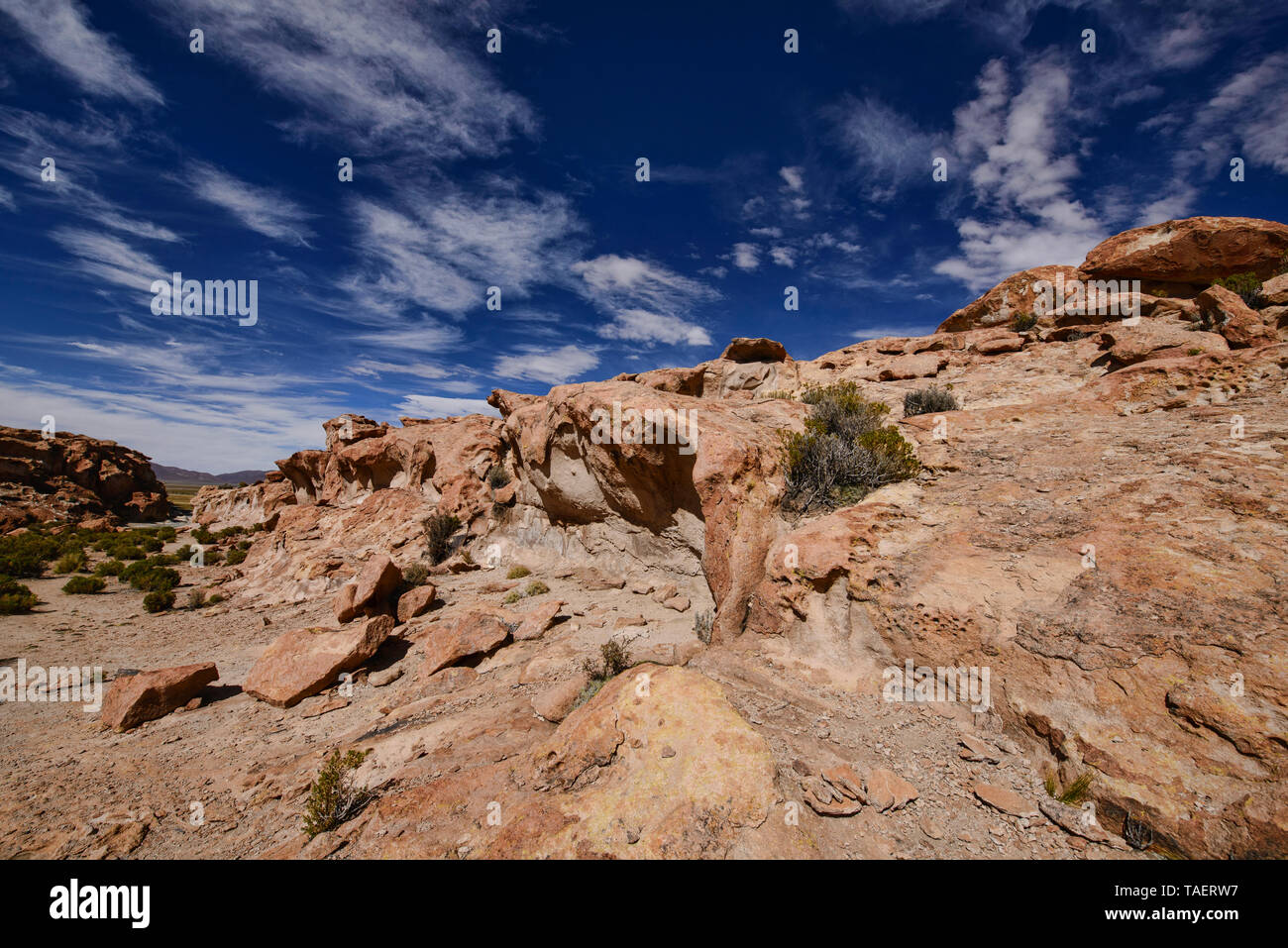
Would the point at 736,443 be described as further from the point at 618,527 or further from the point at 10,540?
the point at 10,540

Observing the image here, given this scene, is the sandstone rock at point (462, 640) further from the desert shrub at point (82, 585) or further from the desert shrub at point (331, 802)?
the desert shrub at point (82, 585)

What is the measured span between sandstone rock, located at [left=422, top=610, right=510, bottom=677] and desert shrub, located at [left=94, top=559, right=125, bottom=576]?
70.3 ft

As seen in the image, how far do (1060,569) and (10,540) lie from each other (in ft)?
135

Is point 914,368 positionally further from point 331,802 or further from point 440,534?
point 440,534

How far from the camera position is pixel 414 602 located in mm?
10273

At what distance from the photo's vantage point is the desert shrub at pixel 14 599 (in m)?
13.4

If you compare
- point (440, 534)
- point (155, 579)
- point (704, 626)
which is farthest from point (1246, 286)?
point (155, 579)

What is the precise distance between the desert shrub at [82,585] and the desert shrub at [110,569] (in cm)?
142

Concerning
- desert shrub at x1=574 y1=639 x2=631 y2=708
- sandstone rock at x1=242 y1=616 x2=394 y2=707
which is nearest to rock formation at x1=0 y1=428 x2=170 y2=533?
sandstone rock at x1=242 y1=616 x2=394 y2=707

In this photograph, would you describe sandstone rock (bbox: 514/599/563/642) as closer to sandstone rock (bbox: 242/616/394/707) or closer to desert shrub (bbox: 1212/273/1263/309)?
sandstone rock (bbox: 242/616/394/707)

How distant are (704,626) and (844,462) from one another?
12.2ft

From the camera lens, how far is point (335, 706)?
7148mm

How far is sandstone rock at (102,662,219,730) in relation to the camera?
22.5ft

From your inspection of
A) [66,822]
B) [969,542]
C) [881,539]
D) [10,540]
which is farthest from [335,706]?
[10,540]
